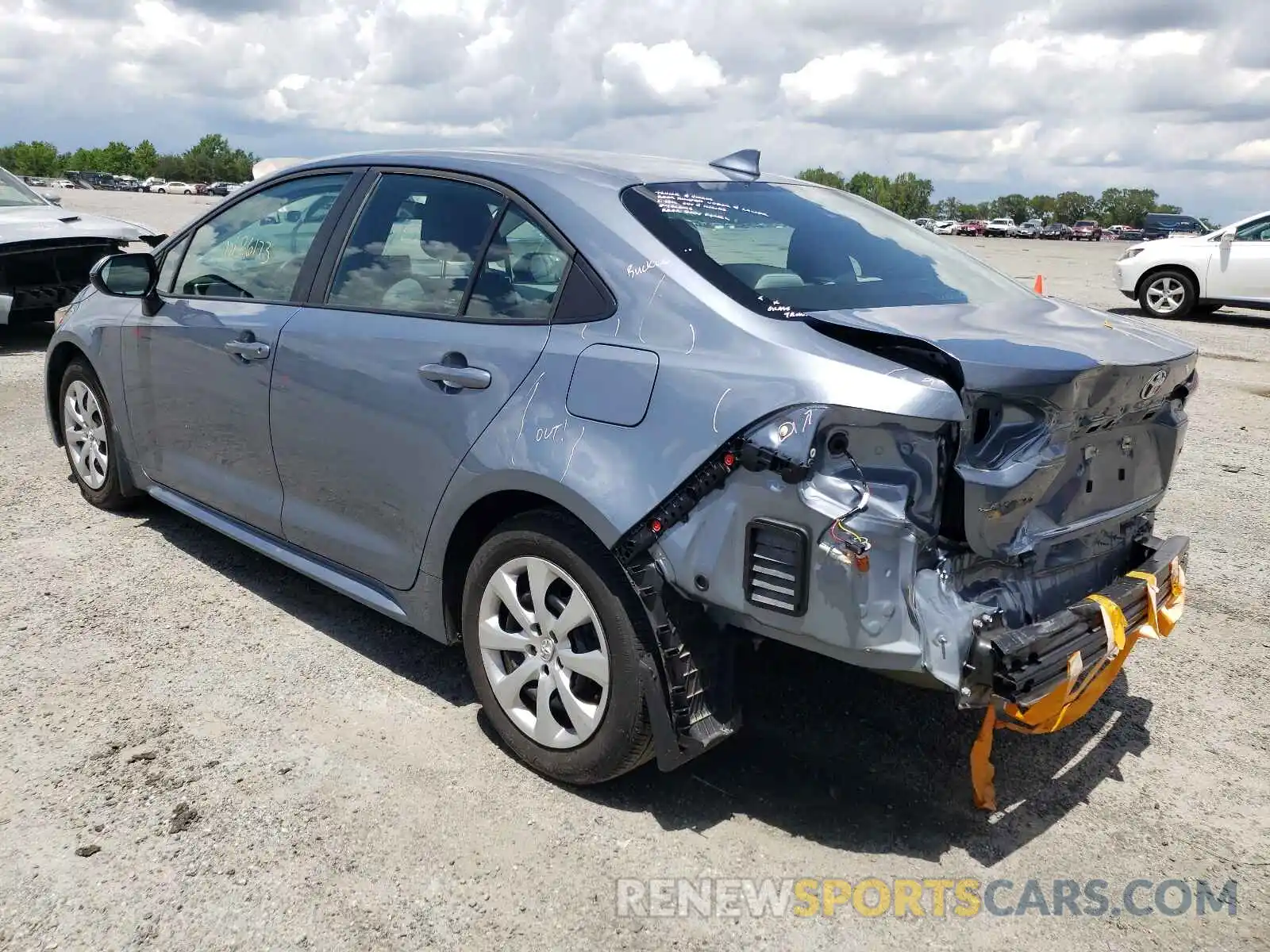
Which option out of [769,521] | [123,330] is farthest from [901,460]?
[123,330]

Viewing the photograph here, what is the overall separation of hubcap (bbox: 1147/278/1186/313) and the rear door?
13.7 metres

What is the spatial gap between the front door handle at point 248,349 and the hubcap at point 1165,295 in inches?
548

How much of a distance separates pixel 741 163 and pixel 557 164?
0.74m

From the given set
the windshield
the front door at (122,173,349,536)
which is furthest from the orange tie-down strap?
the windshield

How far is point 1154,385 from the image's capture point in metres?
2.89

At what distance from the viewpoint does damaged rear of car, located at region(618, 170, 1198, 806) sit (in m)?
2.46

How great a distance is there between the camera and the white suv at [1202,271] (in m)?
13.9

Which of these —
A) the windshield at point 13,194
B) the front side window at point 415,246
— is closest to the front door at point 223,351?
the front side window at point 415,246

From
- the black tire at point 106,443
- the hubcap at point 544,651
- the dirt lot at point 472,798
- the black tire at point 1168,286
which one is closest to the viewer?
the dirt lot at point 472,798

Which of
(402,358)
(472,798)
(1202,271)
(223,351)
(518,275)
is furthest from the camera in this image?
(1202,271)

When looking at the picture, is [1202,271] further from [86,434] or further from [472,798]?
[472,798]

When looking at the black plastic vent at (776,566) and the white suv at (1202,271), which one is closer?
the black plastic vent at (776,566)

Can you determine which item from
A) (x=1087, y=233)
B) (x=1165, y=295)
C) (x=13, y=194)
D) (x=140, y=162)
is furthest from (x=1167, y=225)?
(x=140, y=162)

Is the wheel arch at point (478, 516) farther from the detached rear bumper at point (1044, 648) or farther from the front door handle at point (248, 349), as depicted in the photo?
the front door handle at point (248, 349)
